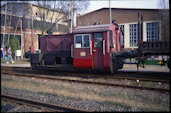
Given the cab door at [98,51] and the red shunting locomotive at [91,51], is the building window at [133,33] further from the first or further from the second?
the cab door at [98,51]

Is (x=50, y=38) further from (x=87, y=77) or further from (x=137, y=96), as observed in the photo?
(x=137, y=96)

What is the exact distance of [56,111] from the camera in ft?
14.7

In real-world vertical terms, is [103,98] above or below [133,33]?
below

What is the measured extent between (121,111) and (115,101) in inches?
28.6

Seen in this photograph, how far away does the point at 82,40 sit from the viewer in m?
8.96

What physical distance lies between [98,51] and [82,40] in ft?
4.00

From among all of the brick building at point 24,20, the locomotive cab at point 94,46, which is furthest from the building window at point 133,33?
the locomotive cab at point 94,46

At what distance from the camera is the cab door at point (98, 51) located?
8.49 metres

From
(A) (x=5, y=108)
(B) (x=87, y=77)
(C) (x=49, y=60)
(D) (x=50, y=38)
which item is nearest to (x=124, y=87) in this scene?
(B) (x=87, y=77)

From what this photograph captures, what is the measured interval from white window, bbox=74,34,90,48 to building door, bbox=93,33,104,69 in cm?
42

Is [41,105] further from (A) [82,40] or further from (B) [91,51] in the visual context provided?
(A) [82,40]

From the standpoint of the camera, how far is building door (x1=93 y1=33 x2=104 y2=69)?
27.9 feet

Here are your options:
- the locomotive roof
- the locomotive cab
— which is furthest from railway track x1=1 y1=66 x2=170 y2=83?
the locomotive roof

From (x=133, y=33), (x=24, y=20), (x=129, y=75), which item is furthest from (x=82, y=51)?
(x=24, y=20)
